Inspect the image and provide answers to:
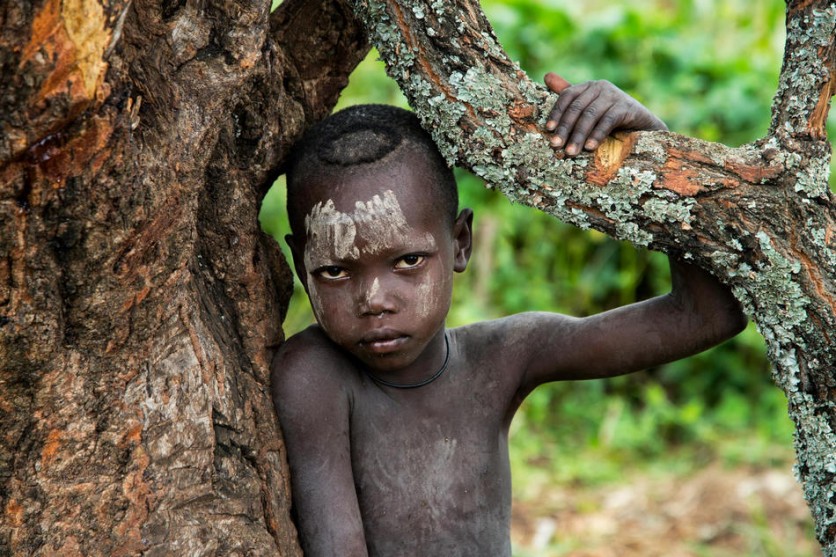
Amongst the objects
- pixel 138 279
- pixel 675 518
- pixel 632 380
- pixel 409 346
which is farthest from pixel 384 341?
pixel 632 380

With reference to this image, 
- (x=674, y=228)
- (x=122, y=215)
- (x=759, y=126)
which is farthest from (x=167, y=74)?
(x=759, y=126)

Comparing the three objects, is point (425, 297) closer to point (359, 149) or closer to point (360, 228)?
point (360, 228)

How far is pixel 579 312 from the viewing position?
600 cm

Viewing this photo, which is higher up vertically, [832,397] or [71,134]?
[71,134]

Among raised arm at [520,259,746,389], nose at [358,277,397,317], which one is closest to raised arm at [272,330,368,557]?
nose at [358,277,397,317]

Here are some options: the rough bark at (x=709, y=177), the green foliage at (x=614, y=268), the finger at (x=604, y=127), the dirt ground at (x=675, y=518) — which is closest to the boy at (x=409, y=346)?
the finger at (x=604, y=127)

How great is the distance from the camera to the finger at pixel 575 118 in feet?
6.77

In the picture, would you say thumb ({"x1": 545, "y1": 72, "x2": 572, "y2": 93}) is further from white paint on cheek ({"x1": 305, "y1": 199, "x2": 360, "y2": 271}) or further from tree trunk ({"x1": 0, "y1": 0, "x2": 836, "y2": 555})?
white paint on cheek ({"x1": 305, "y1": 199, "x2": 360, "y2": 271})

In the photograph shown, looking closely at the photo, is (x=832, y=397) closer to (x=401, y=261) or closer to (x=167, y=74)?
(x=401, y=261)

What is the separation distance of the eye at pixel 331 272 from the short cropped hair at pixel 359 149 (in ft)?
0.45

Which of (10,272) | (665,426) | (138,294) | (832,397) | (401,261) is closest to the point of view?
(10,272)

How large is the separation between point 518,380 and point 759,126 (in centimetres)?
411

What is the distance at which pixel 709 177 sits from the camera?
6.59 feet

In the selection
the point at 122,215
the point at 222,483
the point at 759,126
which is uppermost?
the point at 759,126
